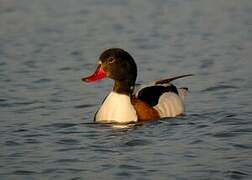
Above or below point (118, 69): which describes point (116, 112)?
below

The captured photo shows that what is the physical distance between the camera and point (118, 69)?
13758 mm

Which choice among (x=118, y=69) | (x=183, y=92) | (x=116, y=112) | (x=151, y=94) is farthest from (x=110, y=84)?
(x=116, y=112)

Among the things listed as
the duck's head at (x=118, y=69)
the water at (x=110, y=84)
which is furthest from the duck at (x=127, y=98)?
the water at (x=110, y=84)

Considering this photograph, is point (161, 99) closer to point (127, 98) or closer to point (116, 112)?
point (127, 98)

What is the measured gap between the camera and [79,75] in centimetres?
1672

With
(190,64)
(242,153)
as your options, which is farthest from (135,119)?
(190,64)

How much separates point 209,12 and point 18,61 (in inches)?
207

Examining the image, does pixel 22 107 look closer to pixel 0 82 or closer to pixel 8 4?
pixel 0 82

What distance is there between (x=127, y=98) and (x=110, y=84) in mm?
2478

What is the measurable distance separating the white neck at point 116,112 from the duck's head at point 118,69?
9.1 inches

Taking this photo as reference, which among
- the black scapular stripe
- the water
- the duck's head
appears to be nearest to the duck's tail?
the water

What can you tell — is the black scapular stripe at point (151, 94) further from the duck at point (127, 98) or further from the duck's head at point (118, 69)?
the duck's head at point (118, 69)

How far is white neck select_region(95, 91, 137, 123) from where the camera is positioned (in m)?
13.5

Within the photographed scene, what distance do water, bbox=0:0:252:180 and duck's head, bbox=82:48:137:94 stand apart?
0.67 m
